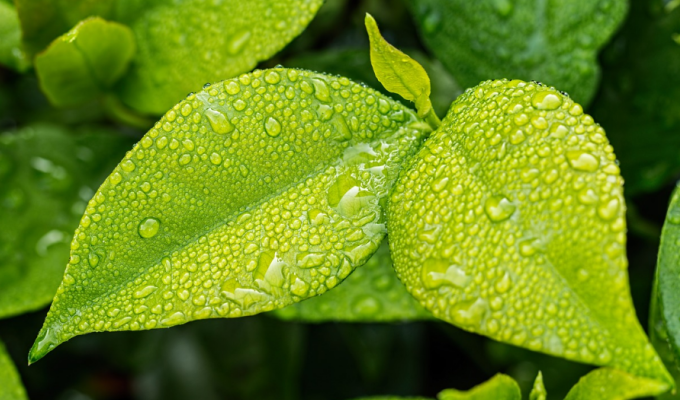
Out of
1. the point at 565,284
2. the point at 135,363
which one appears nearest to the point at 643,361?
the point at 565,284

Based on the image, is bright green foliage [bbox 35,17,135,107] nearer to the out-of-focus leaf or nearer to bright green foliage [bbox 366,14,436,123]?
the out-of-focus leaf

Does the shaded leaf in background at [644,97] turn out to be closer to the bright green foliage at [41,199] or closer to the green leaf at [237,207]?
the green leaf at [237,207]

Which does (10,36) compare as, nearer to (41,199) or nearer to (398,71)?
(41,199)

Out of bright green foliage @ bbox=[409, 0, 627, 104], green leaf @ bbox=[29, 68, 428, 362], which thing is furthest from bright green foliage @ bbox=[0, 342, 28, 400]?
bright green foliage @ bbox=[409, 0, 627, 104]

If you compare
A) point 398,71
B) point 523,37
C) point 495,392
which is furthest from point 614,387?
point 523,37

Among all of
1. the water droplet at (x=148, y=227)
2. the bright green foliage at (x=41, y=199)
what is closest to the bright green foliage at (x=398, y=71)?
the water droplet at (x=148, y=227)

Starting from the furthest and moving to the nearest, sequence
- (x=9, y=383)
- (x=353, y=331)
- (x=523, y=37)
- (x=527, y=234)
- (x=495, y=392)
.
A: (x=353, y=331) → (x=523, y=37) → (x=9, y=383) → (x=495, y=392) → (x=527, y=234)

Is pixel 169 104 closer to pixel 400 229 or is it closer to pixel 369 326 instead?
pixel 400 229
